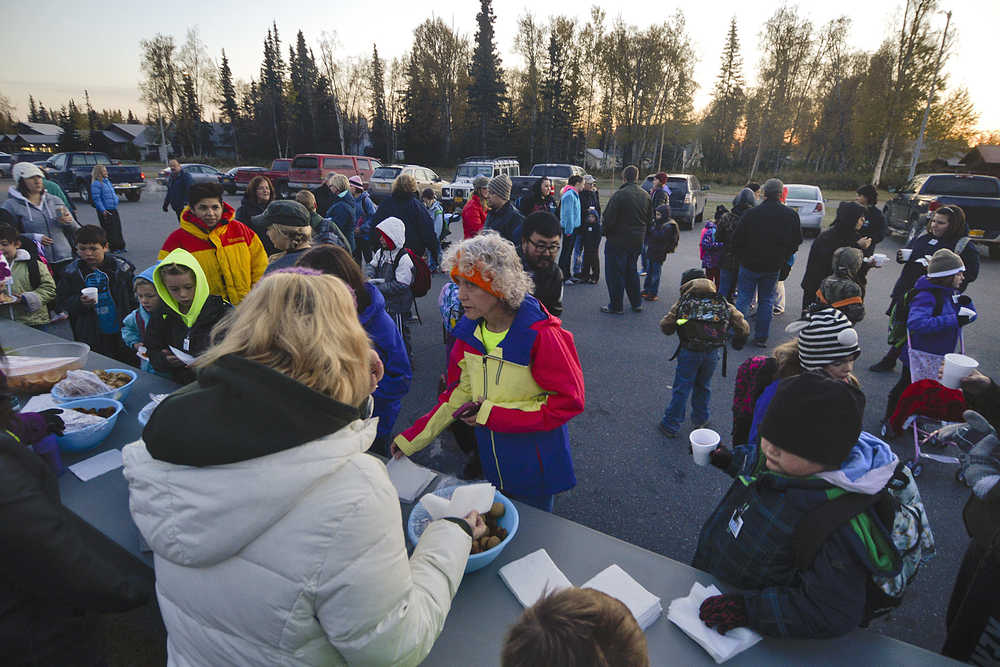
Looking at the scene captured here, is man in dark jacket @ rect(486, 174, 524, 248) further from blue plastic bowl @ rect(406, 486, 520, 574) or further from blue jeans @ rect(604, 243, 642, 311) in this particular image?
blue plastic bowl @ rect(406, 486, 520, 574)

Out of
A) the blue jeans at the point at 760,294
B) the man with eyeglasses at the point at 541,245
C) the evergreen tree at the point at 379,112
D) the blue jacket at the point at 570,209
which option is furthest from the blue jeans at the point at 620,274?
the evergreen tree at the point at 379,112

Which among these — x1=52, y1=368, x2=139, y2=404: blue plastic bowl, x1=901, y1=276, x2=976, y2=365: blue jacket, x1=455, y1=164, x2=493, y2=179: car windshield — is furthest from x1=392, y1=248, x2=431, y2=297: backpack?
x1=455, y1=164, x2=493, y2=179: car windshield

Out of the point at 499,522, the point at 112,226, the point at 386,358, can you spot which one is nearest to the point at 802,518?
the point at 499,522

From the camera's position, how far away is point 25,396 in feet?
9.18

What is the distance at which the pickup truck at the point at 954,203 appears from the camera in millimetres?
11344

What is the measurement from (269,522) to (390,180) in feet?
65.0

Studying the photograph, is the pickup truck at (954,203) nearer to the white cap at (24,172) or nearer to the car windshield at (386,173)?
the white cap at (24,172)

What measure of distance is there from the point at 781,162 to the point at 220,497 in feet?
208

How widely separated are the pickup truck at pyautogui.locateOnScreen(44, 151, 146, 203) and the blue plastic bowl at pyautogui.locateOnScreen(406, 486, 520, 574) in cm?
2362

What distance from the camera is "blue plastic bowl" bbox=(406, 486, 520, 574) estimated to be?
164 cm

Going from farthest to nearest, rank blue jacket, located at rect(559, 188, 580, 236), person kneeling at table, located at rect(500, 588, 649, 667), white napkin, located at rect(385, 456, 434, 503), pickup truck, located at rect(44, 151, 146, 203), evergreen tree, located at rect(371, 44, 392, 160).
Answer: evergreen tree, located at rect(371, 44, 392, 160) < pickup truck, located at rect(44, 151, 146, 203) < blue jacket, located at rect(559, 188, 580, 236) < white napkin, located at rect(385, 456, 434, 503) < person kneeling at table, located at rect(500, 588, 649, 667)

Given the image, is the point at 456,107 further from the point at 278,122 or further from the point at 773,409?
the point at 773,409

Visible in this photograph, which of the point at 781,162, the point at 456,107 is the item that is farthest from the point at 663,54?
the point at 781,162

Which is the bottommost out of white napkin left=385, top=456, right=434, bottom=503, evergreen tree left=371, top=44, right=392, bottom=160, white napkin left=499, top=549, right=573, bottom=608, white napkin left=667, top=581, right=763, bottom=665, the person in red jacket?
white napkin left=499, top=549, right=573, bottom=608
